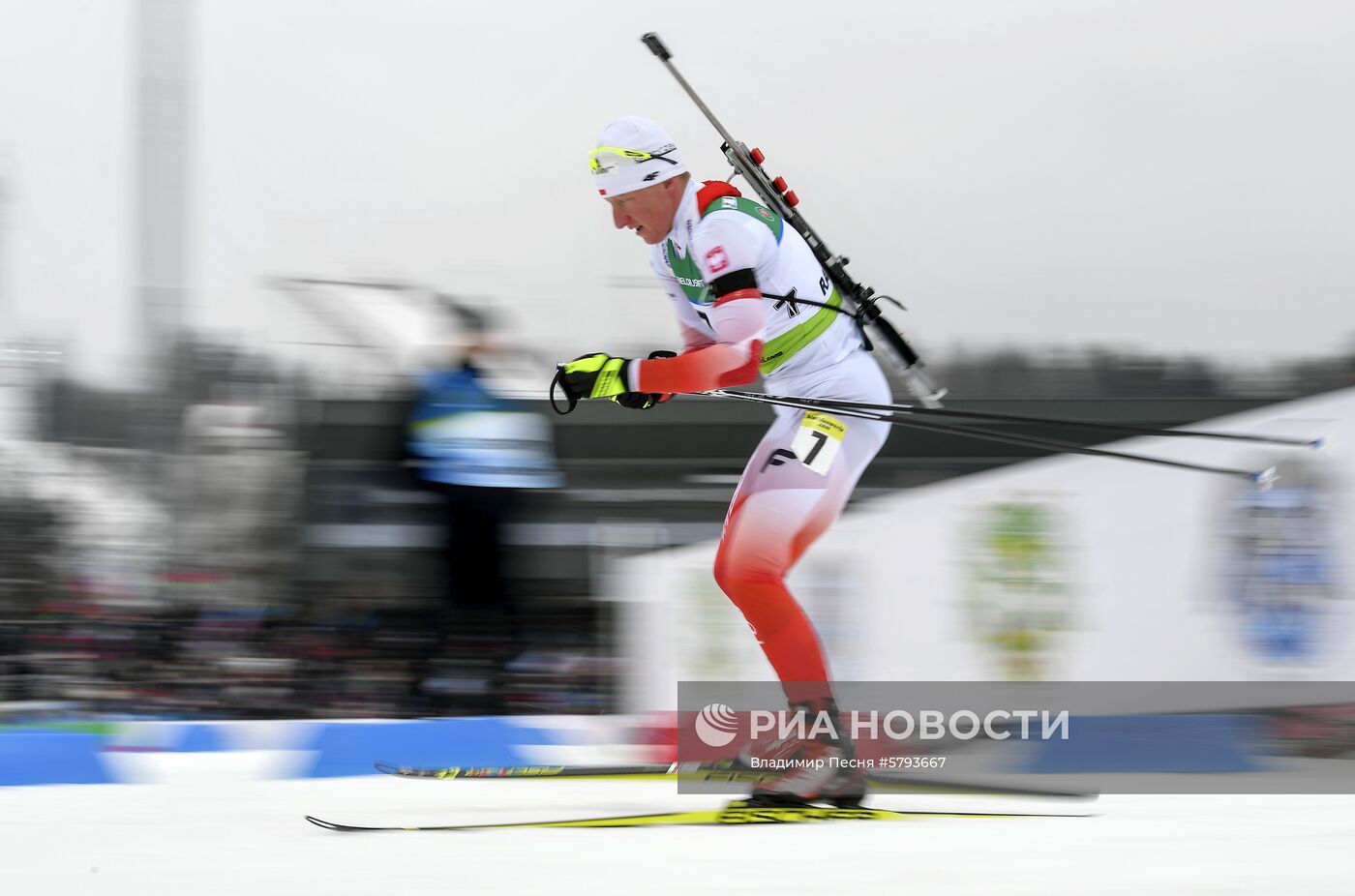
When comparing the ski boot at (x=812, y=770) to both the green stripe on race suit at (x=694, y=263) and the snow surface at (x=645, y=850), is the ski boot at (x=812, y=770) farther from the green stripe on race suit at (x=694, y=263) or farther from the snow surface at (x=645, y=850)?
the green stripe on race suit at (x=694, y=263)

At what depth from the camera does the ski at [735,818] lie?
9.40 feet

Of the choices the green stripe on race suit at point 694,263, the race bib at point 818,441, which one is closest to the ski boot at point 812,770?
the race bib at point 818,441

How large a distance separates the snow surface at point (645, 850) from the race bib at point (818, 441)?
813mm

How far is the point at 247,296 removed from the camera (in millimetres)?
5117

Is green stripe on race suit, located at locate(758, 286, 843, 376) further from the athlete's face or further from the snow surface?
the snow surface

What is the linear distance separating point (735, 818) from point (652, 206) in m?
1.38

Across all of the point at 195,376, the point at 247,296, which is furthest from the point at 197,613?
the point at 247,296

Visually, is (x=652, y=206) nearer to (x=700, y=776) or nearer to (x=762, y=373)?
(x=762, y=373)

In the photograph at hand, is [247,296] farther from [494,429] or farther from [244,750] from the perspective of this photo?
[244,750]

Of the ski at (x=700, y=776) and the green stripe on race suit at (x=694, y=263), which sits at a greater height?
the green stripe on race suit at (x=694, y=263)

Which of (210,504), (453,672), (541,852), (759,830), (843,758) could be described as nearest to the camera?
(541,852)

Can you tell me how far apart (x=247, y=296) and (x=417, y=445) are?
0.98 m

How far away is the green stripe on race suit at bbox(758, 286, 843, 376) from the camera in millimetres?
3225

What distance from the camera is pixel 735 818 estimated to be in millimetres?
2951
